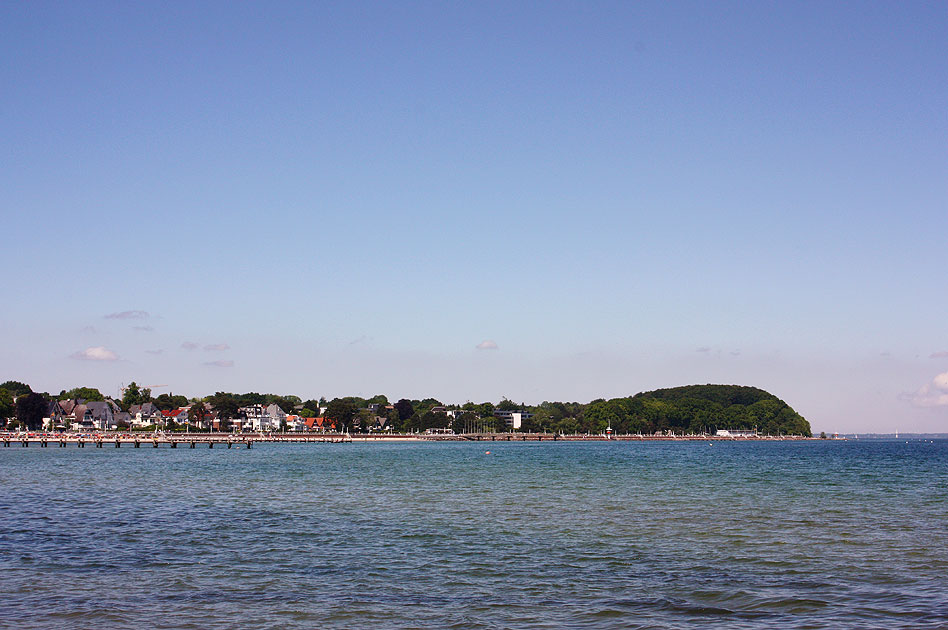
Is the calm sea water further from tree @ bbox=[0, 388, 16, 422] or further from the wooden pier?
tree @ bbox=[0, 388, 16, 422]

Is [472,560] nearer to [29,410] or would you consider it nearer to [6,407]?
[6,407]

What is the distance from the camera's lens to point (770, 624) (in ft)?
51.2

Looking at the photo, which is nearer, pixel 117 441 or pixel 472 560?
pixel 472 560

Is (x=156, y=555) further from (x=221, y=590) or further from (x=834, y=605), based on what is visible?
(x=834, y=605)

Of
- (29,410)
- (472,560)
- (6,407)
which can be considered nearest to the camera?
(472,560)

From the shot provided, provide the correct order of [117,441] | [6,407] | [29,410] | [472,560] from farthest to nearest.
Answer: [29,410]
[6,407]
[117,441]
[472,560]

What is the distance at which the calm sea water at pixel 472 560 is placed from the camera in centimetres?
1653

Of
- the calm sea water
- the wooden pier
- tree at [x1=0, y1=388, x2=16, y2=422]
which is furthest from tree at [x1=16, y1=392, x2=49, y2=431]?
the calm sea water

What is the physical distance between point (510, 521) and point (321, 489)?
800 inches

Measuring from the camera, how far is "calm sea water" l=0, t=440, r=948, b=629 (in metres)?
16.5

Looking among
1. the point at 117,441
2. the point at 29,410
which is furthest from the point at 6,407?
the point at 117,441

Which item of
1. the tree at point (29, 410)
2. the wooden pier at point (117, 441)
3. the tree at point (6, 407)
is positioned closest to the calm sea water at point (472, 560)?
the wooden pier at point (117, 441)

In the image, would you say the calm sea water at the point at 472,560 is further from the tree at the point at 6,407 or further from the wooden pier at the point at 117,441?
the tree at the point at 6,407

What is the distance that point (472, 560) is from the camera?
23047 mm
